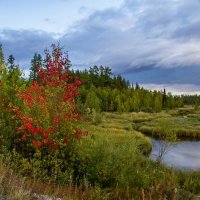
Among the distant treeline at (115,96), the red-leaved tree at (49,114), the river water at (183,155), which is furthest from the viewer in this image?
the distant treeline at (115,96)

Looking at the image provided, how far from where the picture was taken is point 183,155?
38.5 metres

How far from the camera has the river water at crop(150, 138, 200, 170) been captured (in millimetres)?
32906

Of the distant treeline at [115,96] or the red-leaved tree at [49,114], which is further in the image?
the distant treeline at [115,96]

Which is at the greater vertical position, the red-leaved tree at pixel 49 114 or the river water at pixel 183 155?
the red-leaved tree at pixel 49 114

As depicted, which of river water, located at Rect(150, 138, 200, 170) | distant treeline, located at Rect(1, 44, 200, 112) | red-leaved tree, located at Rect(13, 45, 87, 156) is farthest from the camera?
distant treeline, located at Rect(1, 44, 200, 112)

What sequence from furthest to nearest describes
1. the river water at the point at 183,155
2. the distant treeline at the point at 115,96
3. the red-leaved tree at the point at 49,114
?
the distant treeline at the point at 115,96 → the river water at the point at 183,155 → the red-leaved tree at the point at 49,114

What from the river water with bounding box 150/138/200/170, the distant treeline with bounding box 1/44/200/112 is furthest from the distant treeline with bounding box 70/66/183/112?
the river water with bounding box 150/138/200/170

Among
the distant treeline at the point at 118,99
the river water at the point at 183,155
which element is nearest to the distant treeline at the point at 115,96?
the distant treeline at the point at 118,99

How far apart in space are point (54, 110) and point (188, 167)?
61.4 ft

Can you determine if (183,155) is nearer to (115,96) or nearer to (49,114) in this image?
(49,114)

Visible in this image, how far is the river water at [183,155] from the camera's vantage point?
1296 inches

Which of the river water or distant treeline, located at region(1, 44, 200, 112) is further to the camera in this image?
distant treeline, located at region(1, 44, 200, 112)

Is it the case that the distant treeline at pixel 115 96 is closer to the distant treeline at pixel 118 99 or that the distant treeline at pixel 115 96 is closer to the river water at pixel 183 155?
the distant treeline at pixel 118 99

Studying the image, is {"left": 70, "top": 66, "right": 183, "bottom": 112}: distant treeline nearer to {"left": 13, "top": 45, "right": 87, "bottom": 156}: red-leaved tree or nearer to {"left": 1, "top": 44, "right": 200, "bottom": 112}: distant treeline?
{"left": 1, "top": 44, "right": 200, "bottom": 112}: distant treeline
